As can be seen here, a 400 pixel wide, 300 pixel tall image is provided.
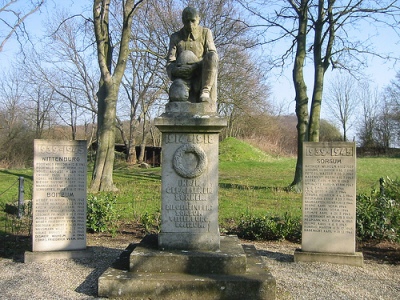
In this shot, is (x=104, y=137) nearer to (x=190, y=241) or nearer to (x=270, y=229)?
(x=270, y=229)

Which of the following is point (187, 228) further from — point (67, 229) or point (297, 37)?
point (297, 37)

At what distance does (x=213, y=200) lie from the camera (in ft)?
18.3

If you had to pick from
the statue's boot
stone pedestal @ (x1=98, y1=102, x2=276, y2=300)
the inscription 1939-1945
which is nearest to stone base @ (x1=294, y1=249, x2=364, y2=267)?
stone pedestal @ (x1=98, y1=102, x2=276, y2=300)

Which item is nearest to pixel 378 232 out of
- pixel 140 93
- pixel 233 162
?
pixel 233 162

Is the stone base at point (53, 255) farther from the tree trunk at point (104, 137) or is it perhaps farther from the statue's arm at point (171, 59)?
the tree trunk at point (104, 137)

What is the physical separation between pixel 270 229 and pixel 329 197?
2.01m

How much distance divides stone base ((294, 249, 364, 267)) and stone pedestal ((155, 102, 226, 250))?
1.91 metres

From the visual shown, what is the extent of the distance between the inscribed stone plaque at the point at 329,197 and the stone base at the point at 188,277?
1.71 meters

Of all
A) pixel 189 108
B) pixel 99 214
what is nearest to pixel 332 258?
pixel 189 108

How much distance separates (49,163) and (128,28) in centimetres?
948

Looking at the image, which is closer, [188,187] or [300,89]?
[188,187]

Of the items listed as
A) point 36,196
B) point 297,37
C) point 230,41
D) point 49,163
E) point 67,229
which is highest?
point 230,41

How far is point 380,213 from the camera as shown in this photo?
8.07m

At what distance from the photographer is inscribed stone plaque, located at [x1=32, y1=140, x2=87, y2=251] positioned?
6.68 meters
